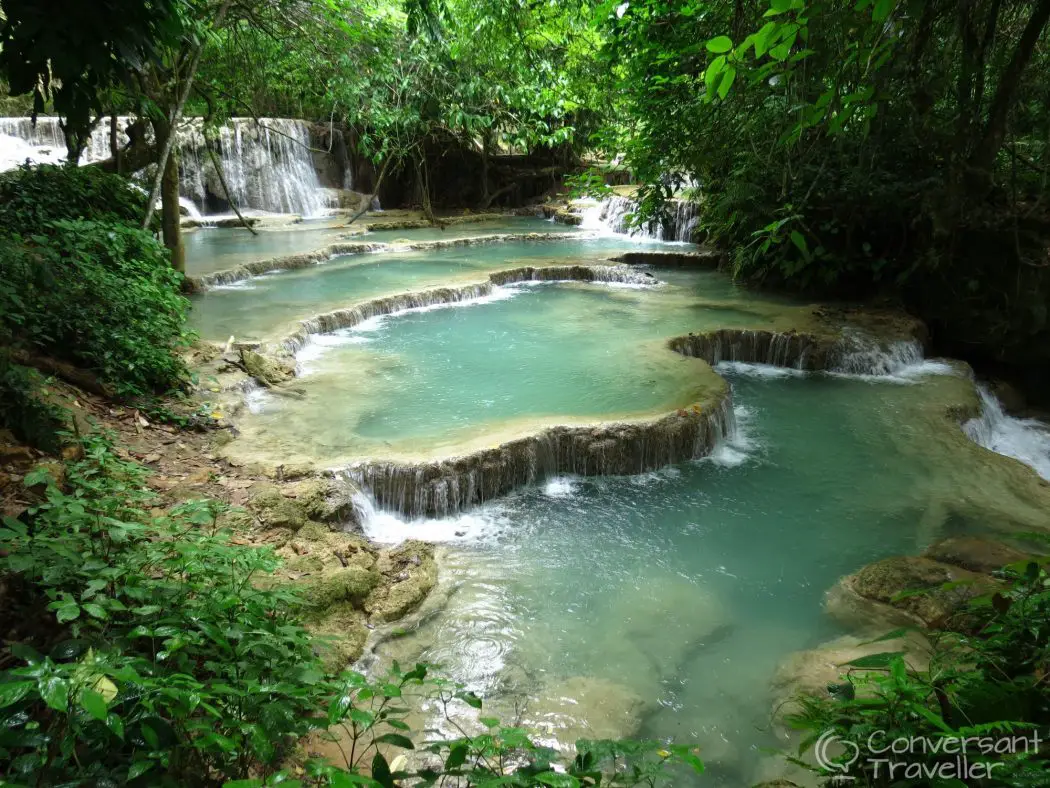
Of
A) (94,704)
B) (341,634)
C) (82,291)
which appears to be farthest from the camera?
(82,291)

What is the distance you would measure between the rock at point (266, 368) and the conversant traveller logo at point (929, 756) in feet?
19.8

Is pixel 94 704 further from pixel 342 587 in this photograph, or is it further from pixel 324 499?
pixel 324 499

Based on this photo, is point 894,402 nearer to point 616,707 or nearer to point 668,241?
point 616,707

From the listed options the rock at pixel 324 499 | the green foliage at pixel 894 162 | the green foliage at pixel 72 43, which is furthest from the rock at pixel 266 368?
the green foliage at pixel 72 43

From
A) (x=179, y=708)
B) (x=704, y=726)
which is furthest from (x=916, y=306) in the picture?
(x=179, y=708)

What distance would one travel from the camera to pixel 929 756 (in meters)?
1.62

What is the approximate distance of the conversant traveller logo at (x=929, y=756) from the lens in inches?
60.4

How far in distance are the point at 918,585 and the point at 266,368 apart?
6.05 meters

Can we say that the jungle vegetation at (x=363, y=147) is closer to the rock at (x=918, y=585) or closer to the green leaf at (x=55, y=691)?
the green leaf at (x=55, y=691)

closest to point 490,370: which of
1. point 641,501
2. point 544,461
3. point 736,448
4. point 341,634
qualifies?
point 544,461

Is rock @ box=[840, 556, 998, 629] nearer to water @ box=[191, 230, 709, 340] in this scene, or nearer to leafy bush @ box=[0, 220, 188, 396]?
leafy bush @ box=[0, 220, 188, 396]

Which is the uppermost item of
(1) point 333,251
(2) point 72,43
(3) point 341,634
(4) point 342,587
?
(2) point 72,43

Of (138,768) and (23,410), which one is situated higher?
(23,410)

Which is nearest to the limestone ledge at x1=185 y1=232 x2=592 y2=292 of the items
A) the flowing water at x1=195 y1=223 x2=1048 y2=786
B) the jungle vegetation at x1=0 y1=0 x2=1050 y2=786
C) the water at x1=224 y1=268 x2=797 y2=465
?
the water at x1=224 y1=268 x2=797 y2=465
